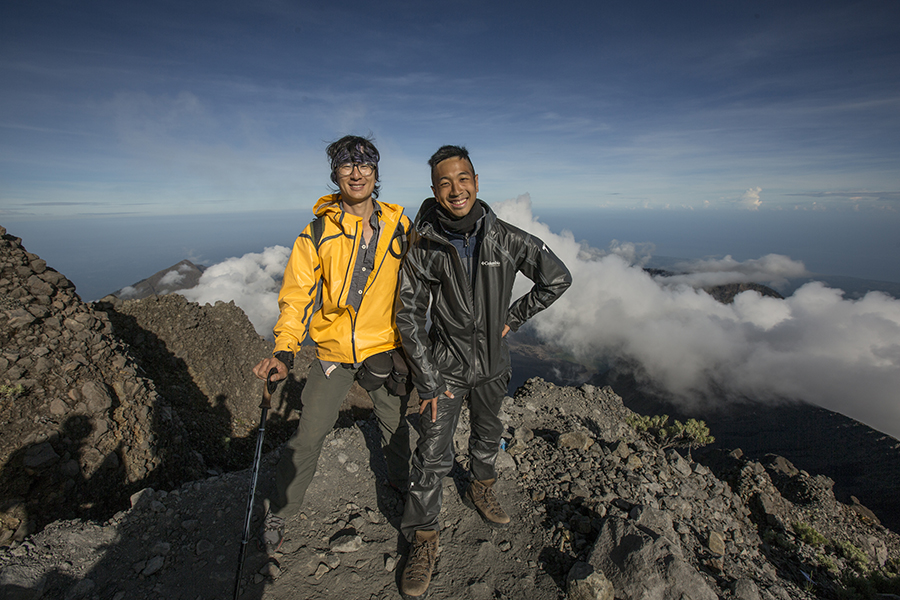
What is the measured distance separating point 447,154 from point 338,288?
4.49 ft

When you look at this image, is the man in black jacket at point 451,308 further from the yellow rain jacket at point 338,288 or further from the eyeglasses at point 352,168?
the eyeglasses at point 352,168

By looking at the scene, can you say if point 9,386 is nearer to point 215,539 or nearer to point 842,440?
point 215,539

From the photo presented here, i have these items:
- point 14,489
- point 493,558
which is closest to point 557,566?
point 493,558

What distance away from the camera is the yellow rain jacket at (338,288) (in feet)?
9.71

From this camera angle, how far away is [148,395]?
607cm

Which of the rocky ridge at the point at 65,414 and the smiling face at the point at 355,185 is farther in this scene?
the rocky ridge at the point at 65,414

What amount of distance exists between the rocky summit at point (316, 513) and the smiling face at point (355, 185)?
3111 millimetres

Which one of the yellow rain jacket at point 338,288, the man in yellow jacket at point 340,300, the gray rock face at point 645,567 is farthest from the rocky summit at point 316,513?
the yellow rain jacket at point 338,288

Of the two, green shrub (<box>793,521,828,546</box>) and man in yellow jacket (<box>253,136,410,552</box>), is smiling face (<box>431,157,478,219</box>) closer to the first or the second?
man in yellow jacket (<box>253,136,410,552</box>)

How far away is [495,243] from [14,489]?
6.34 metres

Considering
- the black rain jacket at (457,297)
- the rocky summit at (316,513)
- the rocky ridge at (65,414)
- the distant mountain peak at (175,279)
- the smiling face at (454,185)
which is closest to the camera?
the smiling face at (454,185)

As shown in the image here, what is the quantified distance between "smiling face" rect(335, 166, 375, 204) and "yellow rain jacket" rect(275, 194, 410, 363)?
0.15 meters

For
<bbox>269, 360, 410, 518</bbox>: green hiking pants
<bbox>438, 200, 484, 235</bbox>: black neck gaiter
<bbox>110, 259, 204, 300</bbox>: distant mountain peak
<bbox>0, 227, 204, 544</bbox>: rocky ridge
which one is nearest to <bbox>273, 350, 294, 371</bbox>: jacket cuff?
<bbox>269, 360, 410, 518</bbox>: green hiking pants

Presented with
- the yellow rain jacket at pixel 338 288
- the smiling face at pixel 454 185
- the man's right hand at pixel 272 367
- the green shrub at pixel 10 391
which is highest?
the smiling face at pixel 454 185
